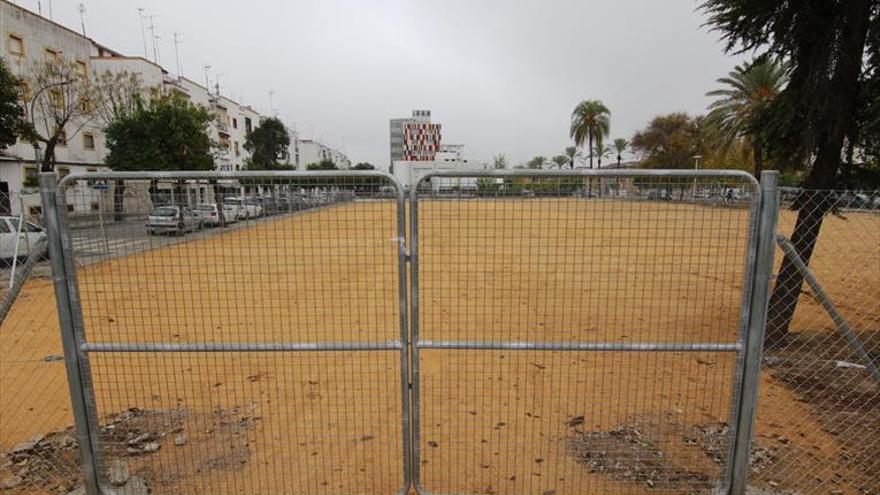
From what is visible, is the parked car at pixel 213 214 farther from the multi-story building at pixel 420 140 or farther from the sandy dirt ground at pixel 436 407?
the multi-story building at pixel 420 140

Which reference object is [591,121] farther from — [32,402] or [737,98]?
[32,402]

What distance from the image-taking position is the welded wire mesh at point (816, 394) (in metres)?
3.42

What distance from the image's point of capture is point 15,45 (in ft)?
89.2

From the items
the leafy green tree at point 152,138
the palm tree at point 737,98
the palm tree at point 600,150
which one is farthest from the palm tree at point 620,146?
the leafy green tree at point 152,138

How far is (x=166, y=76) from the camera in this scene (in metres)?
43.8

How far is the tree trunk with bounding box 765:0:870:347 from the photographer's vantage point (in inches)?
204

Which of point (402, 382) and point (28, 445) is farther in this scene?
point (28, 445)

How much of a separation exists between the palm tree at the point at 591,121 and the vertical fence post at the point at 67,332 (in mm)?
54976

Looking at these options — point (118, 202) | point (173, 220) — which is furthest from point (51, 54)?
point (173, 220)

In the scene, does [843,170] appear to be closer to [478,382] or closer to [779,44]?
[779,44]

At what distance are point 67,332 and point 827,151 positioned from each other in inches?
304

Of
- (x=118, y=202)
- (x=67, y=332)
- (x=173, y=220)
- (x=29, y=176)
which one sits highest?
(x=29, y=176)

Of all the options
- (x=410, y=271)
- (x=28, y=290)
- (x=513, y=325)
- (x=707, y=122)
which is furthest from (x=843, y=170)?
(x=707, y=122)

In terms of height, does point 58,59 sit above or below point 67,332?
above
